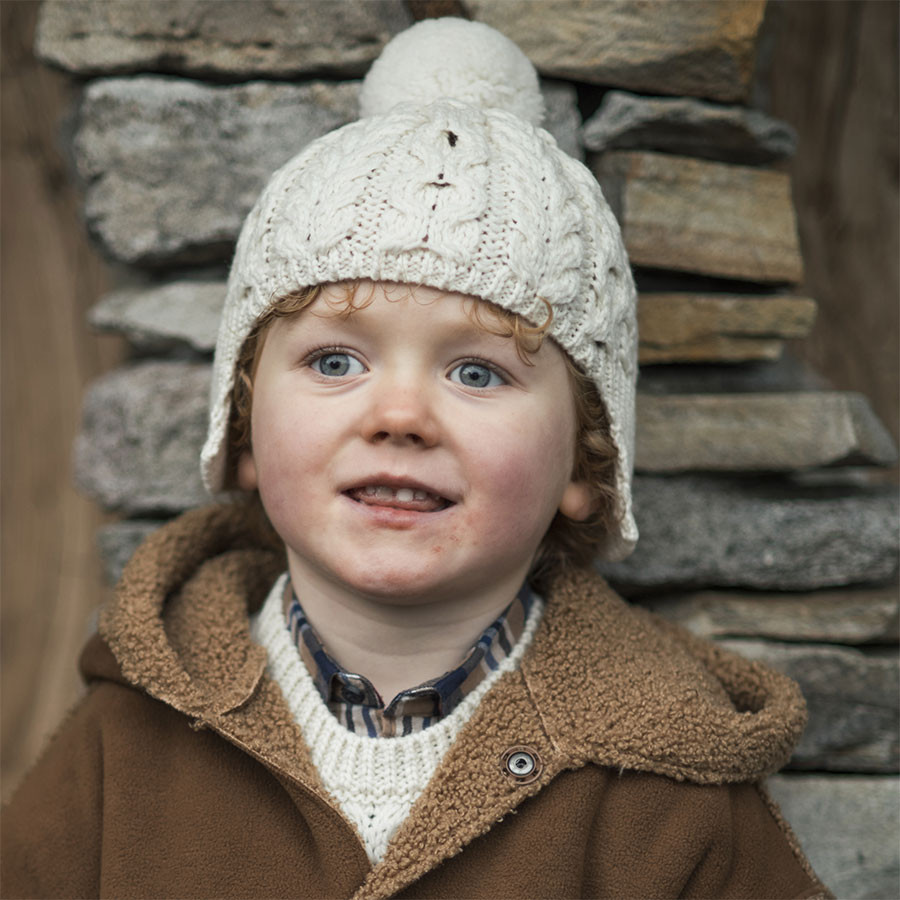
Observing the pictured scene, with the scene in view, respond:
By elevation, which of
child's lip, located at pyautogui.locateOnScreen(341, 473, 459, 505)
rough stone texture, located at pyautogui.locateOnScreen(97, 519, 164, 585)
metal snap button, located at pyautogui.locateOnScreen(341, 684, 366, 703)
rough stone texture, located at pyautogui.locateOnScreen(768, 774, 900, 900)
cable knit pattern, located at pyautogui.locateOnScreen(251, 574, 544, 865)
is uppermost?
child's lip, located at pyautogui.locateOnScreen(341, 473, 459, 505)

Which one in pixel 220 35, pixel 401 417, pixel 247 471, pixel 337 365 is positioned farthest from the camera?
pixel 220 35

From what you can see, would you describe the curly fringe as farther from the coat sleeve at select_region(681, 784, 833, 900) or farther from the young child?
the coat sleeve at select_region(681, 784, 833, 900)

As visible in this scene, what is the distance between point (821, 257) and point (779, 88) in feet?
1.19

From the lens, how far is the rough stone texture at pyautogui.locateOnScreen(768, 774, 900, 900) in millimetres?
1747

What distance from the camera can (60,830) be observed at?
145cm

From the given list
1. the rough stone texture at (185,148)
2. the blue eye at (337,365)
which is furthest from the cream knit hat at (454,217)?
the rough stone texture at (185,148)

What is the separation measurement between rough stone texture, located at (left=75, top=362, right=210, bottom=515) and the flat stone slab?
23 centimetres

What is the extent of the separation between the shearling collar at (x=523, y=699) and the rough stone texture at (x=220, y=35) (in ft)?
2.67

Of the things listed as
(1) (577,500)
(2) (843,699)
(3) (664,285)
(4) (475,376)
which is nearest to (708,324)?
(3) (664,285)

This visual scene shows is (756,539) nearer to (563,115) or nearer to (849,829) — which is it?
(849,829)

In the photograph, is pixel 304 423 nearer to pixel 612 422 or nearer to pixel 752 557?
pixel 612 422

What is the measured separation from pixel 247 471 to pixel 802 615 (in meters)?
0.98

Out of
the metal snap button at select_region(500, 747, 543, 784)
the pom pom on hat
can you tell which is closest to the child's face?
the metal snap button at select_region(500, 747, 543, 784)

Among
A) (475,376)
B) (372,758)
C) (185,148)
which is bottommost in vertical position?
(372,758)
